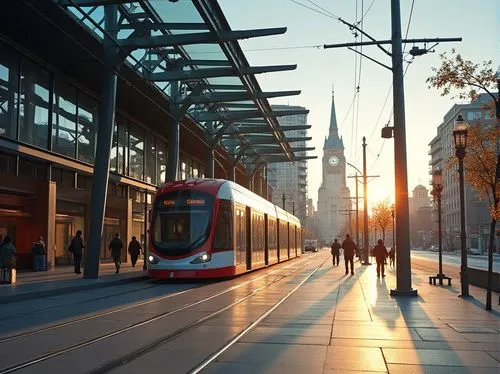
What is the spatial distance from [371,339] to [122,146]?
27433 millimetres

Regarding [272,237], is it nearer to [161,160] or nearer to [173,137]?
[173,137]

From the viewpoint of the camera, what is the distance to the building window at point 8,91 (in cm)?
2323

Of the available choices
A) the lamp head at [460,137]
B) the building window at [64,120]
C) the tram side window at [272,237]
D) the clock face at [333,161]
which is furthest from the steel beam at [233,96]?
the clock face at [333,161]

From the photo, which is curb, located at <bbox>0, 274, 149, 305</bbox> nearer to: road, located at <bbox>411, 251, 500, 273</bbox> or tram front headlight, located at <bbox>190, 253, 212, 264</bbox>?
tram front headlight, located at <bbox>190, 253, 212, 264</bbox>

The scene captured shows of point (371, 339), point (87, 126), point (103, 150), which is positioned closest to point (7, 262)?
point (103, 150)

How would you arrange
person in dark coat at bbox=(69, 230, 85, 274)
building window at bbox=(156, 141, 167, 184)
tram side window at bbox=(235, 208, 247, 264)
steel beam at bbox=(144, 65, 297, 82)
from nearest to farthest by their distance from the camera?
tram side window at bbox=(235, 208, 247, 264) → person in dark coat at bbox=(69, 230, 85, 274) → steel beam at bbox=(144, 65, 297, 82) → building window at bbox=(156, 141, 167, 184)

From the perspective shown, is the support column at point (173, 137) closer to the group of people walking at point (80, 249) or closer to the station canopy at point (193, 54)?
the station canopy at point (193, 54)

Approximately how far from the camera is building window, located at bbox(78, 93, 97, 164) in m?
29.9

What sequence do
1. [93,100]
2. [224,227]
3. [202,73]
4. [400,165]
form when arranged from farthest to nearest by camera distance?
[93,100] → [202,73] → [224,227] → [400,165]

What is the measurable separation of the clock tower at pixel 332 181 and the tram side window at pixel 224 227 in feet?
500

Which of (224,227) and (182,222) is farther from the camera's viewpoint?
(224,227)

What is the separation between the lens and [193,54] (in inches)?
1206

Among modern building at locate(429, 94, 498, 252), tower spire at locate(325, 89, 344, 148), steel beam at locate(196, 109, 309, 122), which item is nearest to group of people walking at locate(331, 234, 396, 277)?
steel beam at locate(196, 109, 309, 122)

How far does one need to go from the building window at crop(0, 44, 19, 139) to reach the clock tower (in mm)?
152753
